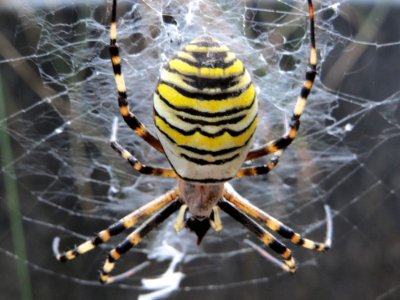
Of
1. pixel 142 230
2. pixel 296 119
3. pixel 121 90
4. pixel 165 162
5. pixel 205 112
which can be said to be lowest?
pixel 165 162

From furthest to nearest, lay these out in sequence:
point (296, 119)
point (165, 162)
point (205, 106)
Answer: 1. point (165, 162)
2. point (296, 119)
3. point (205, 106)

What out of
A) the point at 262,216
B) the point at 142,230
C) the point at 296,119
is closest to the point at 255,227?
the point at 262,216

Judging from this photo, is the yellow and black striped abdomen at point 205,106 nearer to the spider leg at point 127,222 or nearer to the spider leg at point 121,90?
the spider leg at point 121,90

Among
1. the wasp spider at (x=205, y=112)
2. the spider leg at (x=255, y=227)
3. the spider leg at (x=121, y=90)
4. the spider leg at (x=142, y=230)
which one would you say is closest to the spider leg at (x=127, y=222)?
the spider leg at (x=142, y=230)

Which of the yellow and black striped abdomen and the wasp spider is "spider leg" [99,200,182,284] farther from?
the yellow and black striped abdomen

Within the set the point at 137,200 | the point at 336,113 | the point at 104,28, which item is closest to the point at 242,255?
the point at 137,200

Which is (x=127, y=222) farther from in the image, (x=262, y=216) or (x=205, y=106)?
(x=205, y=106)

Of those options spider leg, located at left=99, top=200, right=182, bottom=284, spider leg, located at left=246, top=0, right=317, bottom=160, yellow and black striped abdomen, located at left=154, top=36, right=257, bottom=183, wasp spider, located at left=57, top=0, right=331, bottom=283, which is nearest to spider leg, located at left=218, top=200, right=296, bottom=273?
spider leg, located at left=99, top=200, right=182, bottom=284
